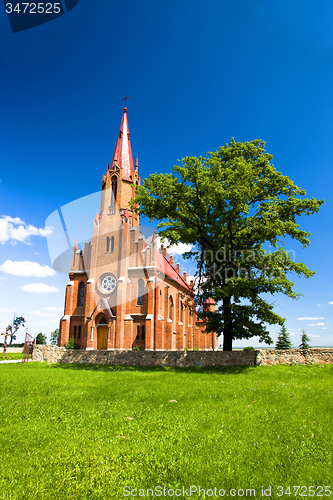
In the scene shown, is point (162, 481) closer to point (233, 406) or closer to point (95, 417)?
point (95, 417)

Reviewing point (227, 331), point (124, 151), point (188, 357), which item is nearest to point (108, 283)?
point (188, 357)

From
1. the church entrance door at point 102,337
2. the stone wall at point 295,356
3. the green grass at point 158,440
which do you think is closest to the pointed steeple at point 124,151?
the church entrance door at point 102,337

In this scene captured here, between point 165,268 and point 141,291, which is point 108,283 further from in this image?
point 165,268

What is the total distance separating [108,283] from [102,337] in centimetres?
586

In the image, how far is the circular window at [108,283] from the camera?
32.8m

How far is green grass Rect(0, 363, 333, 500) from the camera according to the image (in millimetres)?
4477

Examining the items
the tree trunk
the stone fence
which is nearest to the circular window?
the stone fence

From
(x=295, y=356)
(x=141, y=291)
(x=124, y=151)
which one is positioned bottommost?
(x=295, y=356)

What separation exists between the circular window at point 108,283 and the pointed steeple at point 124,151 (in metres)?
13.7

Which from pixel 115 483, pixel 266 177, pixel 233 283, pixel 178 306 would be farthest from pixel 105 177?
pixel 115 483

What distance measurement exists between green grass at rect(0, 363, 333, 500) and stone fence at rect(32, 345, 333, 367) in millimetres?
7357

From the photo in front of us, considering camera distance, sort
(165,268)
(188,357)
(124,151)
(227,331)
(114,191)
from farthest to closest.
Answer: (124,151) → (165,268) → (114,191) → (188,357) → (227,331)

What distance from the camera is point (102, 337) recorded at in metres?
32.0

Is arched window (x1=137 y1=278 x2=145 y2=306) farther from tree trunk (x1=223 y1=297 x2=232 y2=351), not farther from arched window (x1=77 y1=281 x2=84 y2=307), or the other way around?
tree trunk (x1=223 y1=297 x2=232 y2=351)
